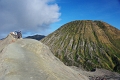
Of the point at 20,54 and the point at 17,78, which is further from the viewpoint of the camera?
the point at 20,54

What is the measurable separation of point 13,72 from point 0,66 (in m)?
6.86

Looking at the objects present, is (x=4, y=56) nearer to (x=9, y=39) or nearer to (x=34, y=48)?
(x=34, y=48)

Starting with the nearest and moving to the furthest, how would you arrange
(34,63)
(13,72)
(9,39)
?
(13,72)
(34,63)
(9,39)

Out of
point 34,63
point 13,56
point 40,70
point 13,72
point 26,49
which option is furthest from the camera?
point 26,49

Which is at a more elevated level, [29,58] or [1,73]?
[29,58]

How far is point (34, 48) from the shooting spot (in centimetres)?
6444

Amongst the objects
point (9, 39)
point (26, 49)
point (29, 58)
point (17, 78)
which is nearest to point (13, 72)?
point (17, 78)

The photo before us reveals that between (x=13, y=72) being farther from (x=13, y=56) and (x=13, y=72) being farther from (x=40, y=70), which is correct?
(x=13, y=56)

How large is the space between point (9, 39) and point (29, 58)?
32.6 metres

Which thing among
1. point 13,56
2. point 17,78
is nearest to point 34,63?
point 13,56

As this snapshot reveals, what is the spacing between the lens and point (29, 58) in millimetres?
50875

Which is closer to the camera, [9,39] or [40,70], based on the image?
[40,70]

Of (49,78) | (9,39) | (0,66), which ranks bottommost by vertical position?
(49,78)

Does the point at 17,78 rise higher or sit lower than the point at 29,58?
lower
